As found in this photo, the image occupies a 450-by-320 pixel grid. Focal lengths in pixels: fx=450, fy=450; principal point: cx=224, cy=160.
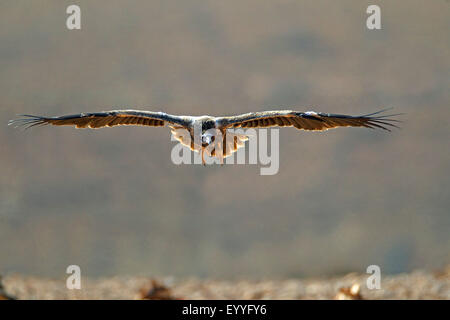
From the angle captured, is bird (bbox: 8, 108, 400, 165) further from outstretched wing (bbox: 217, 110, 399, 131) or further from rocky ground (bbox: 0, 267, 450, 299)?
rocky ground (bbox: 0, 267, 450, 299)

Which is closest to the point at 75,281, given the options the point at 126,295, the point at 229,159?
the point at 126,295

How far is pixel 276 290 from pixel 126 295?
166 cm

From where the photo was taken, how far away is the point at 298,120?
488 cm

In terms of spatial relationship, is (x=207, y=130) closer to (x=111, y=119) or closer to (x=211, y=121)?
(x=211, y=121)

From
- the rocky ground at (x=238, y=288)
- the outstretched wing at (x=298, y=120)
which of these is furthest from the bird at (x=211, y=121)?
the rocky ground at (x=238, y=288)

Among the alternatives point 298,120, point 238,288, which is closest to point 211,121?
point 298,120

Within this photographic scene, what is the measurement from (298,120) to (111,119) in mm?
2085

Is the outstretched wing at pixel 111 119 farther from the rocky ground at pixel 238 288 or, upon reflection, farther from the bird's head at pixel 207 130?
the rocky ground at pixel 238 288

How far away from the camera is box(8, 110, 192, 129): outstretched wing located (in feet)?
15.5

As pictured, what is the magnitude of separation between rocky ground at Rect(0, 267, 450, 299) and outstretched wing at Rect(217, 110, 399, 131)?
167 cm

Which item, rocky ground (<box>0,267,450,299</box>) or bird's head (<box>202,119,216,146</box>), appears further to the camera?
bird's head (<box>202,119,216,146</box>)

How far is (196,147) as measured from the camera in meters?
5.16

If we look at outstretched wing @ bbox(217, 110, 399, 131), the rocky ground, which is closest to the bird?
outstretched wing @ bbox(217, 110, 399, 131)
